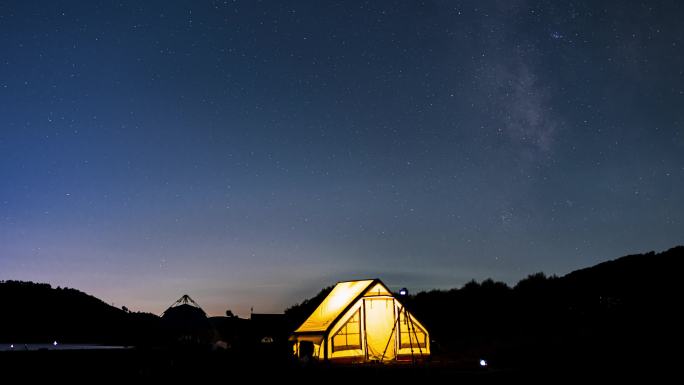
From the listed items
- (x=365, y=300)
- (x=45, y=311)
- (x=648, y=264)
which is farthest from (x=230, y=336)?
(x=45, y=311)

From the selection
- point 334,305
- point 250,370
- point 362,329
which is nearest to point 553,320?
point 362,329

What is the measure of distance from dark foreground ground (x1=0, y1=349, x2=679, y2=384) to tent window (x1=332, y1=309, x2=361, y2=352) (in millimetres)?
4764

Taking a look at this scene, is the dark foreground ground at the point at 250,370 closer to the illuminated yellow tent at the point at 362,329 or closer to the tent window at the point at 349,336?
the illuminated yellow tent at the point at 362,329

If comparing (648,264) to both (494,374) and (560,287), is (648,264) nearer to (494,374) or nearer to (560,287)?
(560,287)

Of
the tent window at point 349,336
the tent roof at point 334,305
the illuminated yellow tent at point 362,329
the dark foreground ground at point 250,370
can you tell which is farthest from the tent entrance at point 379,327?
the dark foreground ground at point 250,370

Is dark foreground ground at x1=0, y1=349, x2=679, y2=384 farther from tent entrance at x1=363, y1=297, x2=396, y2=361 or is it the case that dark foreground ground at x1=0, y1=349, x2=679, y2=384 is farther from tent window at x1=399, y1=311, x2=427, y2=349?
tent entrance at x1=363, y1=297, x2=396, y2=361

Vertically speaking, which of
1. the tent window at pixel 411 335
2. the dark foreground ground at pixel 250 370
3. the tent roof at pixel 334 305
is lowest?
the dark foreground ground at pixel 250 370

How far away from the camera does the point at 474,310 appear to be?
35.5 meters

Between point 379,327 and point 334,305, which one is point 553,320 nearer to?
point 379,327

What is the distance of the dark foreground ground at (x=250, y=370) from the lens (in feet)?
41.3

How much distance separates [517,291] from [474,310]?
3610 mm

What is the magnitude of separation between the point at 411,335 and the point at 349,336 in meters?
2.69

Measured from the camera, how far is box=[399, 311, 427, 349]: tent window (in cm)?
2128

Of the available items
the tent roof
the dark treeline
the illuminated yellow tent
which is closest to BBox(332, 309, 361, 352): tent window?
the illuminated yellow tent
